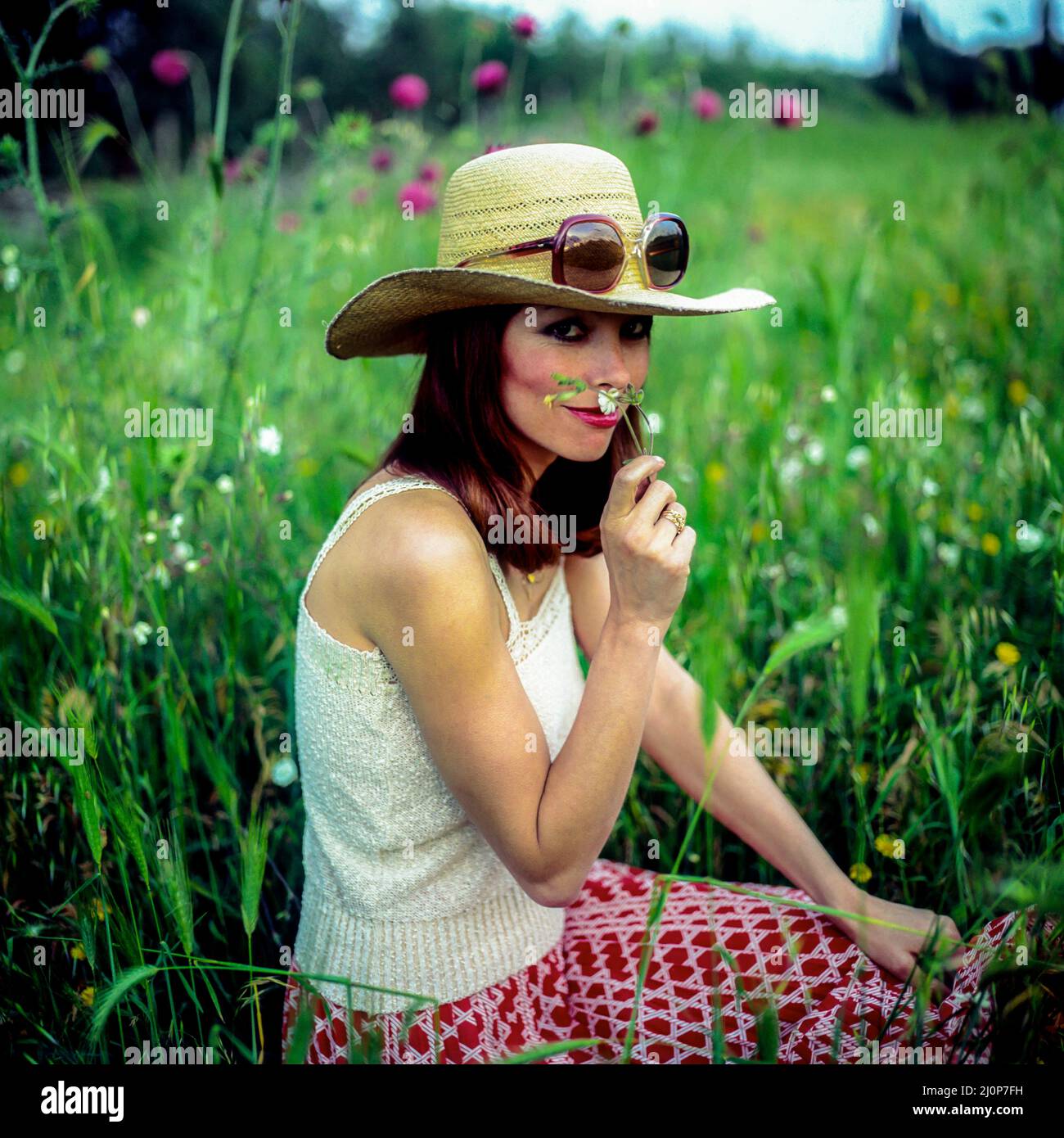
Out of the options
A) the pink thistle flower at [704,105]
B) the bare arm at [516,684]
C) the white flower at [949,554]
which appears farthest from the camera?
the pink thistle flower at [704,105]

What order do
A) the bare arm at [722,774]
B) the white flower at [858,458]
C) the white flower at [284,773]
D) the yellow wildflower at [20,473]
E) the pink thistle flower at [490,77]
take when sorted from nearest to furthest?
the bare arm at [722,774], the white flower at [284,773], the white flower at [858,458], the yellow wildflower at [20,473], the pink thistle flower at [490,77]

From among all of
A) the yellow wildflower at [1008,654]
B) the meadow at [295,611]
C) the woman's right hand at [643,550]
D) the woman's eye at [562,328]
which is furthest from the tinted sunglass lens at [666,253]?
the yellow wildflower at [1008,654]

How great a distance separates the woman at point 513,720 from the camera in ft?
3.92

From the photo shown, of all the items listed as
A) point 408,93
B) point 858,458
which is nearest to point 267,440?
point 858,458

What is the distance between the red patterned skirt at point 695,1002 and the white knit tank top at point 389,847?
45 millimetres

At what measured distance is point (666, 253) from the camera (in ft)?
4.49

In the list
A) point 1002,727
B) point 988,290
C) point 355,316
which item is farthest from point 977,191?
point 355,316

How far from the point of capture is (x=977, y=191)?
2.97 m

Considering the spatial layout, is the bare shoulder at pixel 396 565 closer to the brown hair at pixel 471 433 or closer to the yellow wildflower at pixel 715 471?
the brown hair at pixel 471 433

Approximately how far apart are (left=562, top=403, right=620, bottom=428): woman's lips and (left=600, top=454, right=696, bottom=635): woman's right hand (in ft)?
0.45

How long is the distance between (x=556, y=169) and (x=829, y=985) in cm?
113

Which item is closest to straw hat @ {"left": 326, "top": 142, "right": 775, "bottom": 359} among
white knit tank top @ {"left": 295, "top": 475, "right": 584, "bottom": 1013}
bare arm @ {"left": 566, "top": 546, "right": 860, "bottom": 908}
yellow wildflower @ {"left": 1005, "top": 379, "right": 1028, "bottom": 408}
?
white knit tank top @ {"left": 295, "top": 475, "right": 584, "bottom": 1013}

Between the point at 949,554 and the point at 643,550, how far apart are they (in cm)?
126

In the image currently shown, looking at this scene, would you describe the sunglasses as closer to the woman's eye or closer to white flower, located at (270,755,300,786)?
the woman's eye
